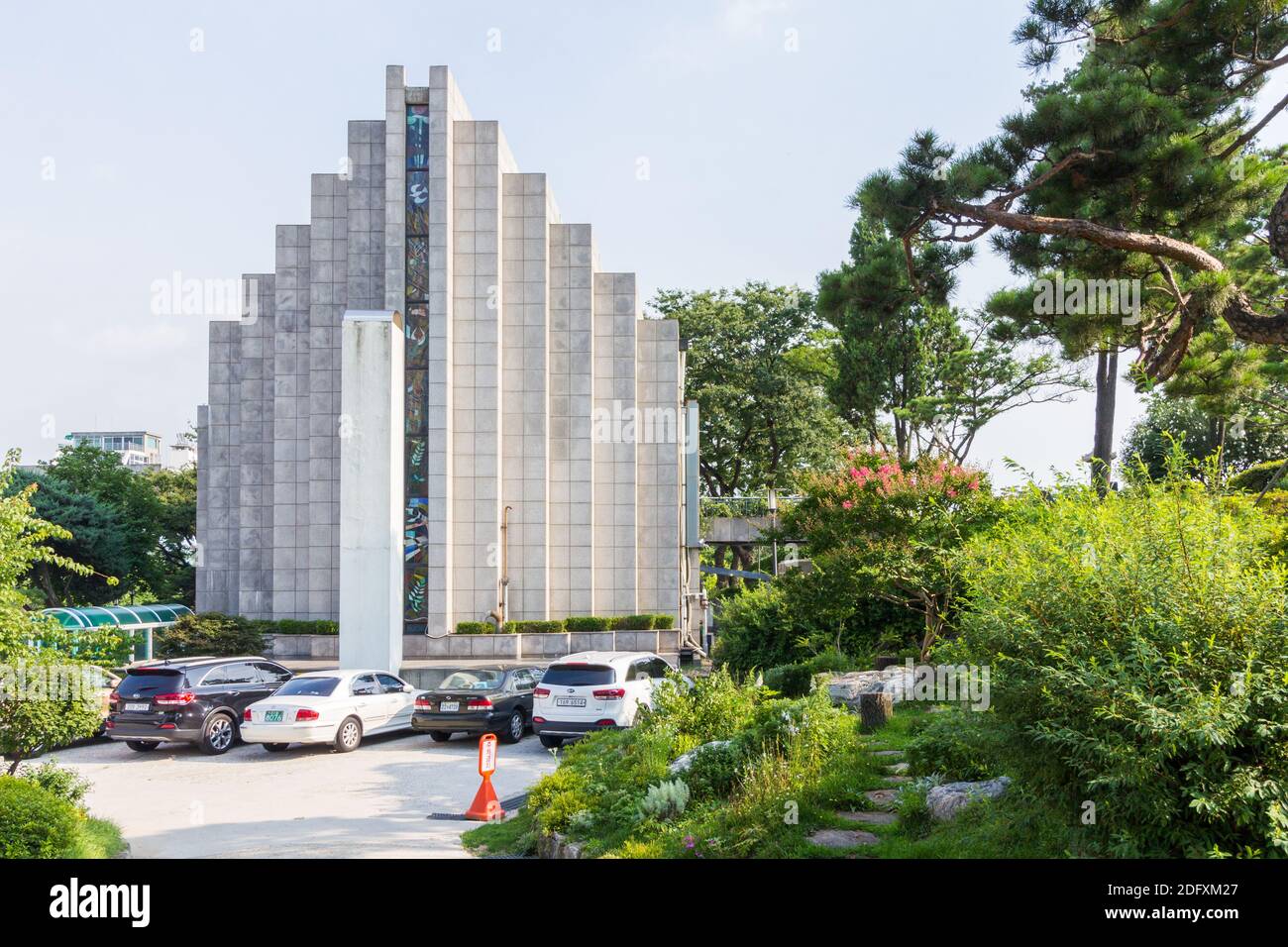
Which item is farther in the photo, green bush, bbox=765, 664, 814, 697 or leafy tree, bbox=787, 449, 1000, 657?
leafy tree, bbox=787, 449, 1000, 657

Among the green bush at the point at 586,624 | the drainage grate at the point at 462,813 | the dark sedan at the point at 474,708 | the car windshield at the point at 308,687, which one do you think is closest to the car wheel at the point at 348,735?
the car windshield at the point at 308,687

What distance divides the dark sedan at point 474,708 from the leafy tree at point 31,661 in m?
6.78

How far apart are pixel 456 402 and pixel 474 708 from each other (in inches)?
715

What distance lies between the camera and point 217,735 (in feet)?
55.9

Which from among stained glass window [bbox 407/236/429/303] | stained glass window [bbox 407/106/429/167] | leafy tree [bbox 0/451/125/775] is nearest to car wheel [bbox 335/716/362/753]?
leafy tree [bbox 0/451/125/775]

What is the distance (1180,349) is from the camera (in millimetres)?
Result: 13844

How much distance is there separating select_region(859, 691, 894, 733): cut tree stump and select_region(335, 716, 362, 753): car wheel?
9.20 m

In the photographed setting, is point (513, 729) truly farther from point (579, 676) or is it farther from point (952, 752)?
point (952, 752)

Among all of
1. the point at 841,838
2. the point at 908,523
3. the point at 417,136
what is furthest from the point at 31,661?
the point at 417,136

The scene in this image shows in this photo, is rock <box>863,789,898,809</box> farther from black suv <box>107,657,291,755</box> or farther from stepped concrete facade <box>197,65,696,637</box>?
stepped concrete facade <box>197,65,696,637</box>

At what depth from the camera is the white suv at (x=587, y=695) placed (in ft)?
51.7

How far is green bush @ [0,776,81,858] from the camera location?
816 cm

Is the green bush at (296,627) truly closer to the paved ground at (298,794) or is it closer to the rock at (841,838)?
the paved ground at (298,794)
